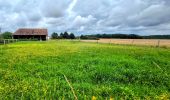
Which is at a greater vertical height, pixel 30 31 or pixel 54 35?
pixel 30 31

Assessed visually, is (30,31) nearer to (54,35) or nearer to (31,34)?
(31,34)

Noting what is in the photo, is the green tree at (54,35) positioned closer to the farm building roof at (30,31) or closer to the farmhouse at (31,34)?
the farm building roof at (30,31)

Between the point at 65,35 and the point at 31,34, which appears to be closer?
the point at 31,34

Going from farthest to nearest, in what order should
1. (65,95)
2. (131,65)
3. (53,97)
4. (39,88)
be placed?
(131,65) < (39,88) < (65,95) < (53,97)

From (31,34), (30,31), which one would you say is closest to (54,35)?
(30,31)

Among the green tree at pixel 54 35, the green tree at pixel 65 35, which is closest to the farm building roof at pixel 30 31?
the green tree at pixel 54 35

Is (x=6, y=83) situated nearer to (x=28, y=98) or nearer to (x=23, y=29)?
(x=28, y=98)

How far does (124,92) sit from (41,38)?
70.9 metres

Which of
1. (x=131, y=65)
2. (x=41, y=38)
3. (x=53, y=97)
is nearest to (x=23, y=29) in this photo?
(x=41, y=38)

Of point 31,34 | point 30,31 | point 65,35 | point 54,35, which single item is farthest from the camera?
point 54,35

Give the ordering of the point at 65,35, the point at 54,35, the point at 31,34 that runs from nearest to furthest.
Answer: the point at 31,34 < the point at 65,35 < the point at 54,35

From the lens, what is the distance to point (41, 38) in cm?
7562

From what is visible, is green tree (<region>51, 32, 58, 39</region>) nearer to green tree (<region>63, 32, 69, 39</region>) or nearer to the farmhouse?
green tree (<region>63, 32, 69, 39</region>)

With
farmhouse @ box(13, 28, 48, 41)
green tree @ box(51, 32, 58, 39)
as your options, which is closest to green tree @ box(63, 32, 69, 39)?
→ green tree @ box(51, 32, 58, 39)
